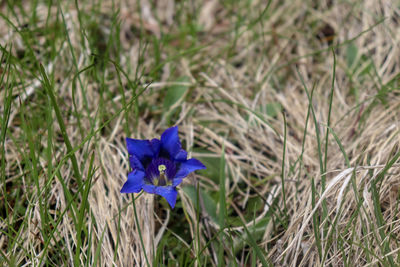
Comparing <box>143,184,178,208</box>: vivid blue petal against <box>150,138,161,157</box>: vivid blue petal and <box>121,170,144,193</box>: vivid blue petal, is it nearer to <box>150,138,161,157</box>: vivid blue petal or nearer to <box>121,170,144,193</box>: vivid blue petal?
<box>121,170,144,193</box>: vivid blue petal

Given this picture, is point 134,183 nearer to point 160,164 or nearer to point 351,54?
point 160,164

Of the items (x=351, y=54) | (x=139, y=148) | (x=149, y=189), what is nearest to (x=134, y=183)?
(x=149, y=189)

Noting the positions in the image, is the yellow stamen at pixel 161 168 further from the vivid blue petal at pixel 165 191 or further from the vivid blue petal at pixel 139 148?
the vivid blue petal at pixel 165 191

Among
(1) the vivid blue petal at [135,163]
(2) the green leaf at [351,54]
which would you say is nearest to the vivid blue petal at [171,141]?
(1) the vivid blue petal at [135,163]

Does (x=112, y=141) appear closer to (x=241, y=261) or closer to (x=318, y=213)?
(x=241, y=261)

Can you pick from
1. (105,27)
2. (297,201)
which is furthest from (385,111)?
(105,27)

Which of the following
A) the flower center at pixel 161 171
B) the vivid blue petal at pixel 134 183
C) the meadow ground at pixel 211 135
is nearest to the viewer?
the vivid blue petal at pixel 134 183

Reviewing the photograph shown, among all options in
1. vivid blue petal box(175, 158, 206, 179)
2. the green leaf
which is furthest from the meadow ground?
vivid blue petal box(175, 158, 206, 179)
